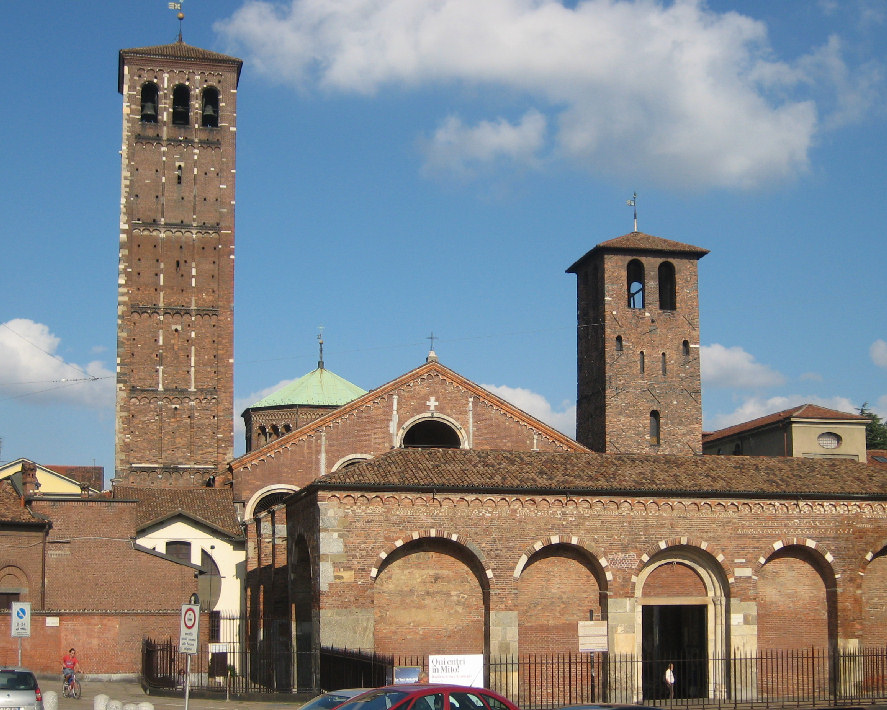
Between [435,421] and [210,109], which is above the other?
[210,109]

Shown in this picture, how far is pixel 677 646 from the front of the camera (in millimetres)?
33219

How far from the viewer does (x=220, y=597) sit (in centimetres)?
4066

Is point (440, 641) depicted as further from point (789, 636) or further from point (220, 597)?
point (220, 597)

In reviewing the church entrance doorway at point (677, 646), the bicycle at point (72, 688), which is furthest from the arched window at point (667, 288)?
the bicycle at point (72, 688)

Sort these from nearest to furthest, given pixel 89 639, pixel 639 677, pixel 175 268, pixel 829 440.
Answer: pixel 639 677 < pixel 89 639 < pixel 175 268 < pixel 829 440

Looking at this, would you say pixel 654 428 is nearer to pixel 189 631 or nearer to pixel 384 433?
pixel 384 433

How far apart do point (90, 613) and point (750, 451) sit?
3557 cm

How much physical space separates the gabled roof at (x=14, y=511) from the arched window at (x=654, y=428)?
23.8 meters

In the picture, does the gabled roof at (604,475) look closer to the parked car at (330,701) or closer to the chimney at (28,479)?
the parked car at (330,701)

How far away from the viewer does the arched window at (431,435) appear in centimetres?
4034

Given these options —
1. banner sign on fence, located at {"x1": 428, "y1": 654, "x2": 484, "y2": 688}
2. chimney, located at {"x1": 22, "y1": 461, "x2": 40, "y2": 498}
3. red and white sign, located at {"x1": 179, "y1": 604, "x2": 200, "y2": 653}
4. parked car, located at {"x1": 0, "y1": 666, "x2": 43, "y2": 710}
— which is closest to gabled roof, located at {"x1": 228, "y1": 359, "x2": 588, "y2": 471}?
chimney, located at {"x1": 22, "y1": 461, "x2": 40, "y2": 498}

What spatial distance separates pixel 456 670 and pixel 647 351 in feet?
87.1

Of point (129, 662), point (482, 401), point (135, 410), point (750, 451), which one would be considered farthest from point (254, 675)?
point (750, 451)

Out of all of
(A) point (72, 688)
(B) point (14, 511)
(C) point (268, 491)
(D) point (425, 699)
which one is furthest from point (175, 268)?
(D) point (425, 699)
